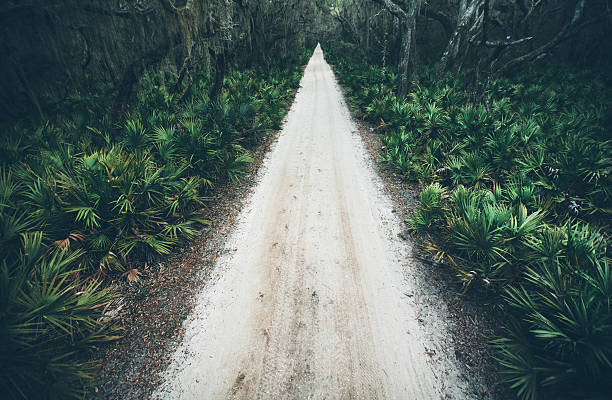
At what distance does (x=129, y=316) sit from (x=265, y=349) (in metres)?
1.96

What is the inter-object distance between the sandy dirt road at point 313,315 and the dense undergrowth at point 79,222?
1101 millimetres

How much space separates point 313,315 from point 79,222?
389 cm

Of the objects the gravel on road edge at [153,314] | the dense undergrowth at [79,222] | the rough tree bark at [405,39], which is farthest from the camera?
the rough tree bark at [405,39]

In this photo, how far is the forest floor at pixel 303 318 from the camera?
108 inches

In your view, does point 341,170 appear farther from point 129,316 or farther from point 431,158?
point 129,316

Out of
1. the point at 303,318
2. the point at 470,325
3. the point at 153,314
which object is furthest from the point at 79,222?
the point at 470,325

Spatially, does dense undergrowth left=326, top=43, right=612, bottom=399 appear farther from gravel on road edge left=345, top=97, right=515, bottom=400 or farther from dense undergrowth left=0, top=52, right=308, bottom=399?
dense undergrowth left=0, top=52, right=308, bottom=399

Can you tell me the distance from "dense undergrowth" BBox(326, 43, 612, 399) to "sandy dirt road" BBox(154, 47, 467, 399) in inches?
32.1

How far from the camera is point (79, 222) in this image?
149 inches

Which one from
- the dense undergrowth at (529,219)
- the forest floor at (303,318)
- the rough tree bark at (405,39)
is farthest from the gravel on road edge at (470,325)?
the rough tree bark at (405,39)

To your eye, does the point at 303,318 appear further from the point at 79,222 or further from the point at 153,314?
the point at 79,222

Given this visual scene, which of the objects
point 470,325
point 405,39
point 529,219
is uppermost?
point 405,39

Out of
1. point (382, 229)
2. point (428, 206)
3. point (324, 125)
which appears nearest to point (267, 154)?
point (324, 125)

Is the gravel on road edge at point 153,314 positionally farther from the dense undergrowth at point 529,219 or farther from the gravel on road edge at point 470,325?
the dense undergrowth at point 529,219
